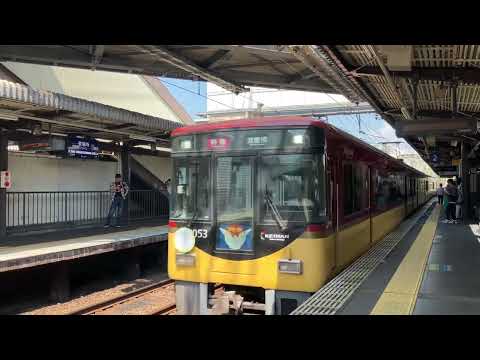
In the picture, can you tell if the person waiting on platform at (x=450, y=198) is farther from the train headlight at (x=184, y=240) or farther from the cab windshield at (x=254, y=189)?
the train headlight at (x=184, y=240)

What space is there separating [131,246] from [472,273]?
7297mm

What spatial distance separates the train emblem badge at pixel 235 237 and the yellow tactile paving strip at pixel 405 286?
1801 mm

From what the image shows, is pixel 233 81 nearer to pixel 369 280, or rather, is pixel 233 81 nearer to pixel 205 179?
pixel 205 179

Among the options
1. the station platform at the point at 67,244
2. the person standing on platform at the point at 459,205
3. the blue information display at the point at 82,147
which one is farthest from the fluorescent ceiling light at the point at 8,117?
the person standing on platform at the point at 459,205

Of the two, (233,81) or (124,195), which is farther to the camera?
(124,195)

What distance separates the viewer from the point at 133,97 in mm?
20500

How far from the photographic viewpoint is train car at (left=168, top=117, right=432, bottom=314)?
594 cm

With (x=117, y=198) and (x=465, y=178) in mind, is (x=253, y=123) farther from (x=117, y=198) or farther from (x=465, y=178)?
(x=465, y=178)

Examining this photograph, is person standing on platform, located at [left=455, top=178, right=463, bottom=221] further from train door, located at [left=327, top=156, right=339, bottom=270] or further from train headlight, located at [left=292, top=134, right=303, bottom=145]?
train headlight, located at [left=292, top=134, right=303, bottom=145]
